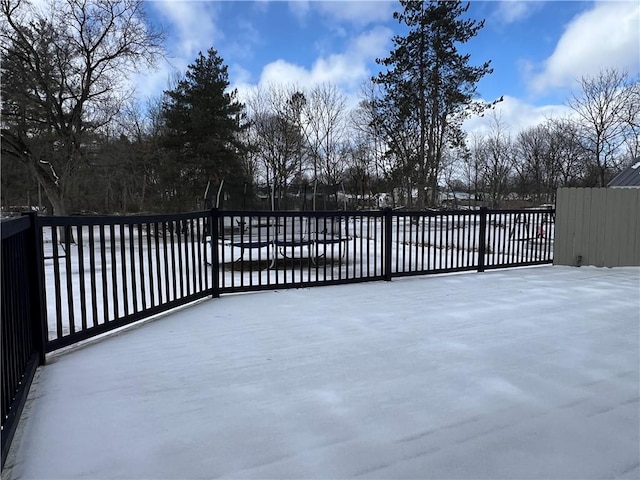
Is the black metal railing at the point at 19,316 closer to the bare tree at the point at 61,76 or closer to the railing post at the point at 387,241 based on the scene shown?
the railing post at the point at 387,241

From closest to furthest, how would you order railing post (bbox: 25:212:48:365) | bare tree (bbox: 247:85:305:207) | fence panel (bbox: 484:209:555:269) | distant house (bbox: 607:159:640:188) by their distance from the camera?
railing post (bbox: 25:212:48:365), fence panel (bbox: 484:209:555:269), distant house (bbox: 607:159:640:188), bare tree (bbox: 247:85:305:207)

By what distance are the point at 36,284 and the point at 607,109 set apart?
30128 millimetres

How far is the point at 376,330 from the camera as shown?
11.5 feet

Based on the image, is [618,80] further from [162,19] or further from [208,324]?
[208,324]

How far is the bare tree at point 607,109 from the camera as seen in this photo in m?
23.6

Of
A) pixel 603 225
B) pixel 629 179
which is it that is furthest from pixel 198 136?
pixel 603 225

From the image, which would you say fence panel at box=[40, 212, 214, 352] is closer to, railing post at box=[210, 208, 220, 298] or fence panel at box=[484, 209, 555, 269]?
railing post at box=[210, 208, 220, 298]

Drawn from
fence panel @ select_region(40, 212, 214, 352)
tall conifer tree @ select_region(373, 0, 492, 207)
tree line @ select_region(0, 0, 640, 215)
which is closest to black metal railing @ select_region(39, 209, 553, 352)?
fence panel @ select_region(40, 212, 214, 352)

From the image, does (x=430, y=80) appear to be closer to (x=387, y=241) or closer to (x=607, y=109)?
(x=607, y=109)

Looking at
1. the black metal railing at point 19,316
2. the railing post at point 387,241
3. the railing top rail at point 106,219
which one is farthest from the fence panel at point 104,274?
the railing post at point 387,241

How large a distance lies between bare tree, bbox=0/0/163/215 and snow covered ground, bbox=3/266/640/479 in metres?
14.1

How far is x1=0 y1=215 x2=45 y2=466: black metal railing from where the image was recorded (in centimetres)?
190

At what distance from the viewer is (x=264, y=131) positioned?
2727 centimetres

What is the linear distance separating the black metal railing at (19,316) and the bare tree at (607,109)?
1151 inches
